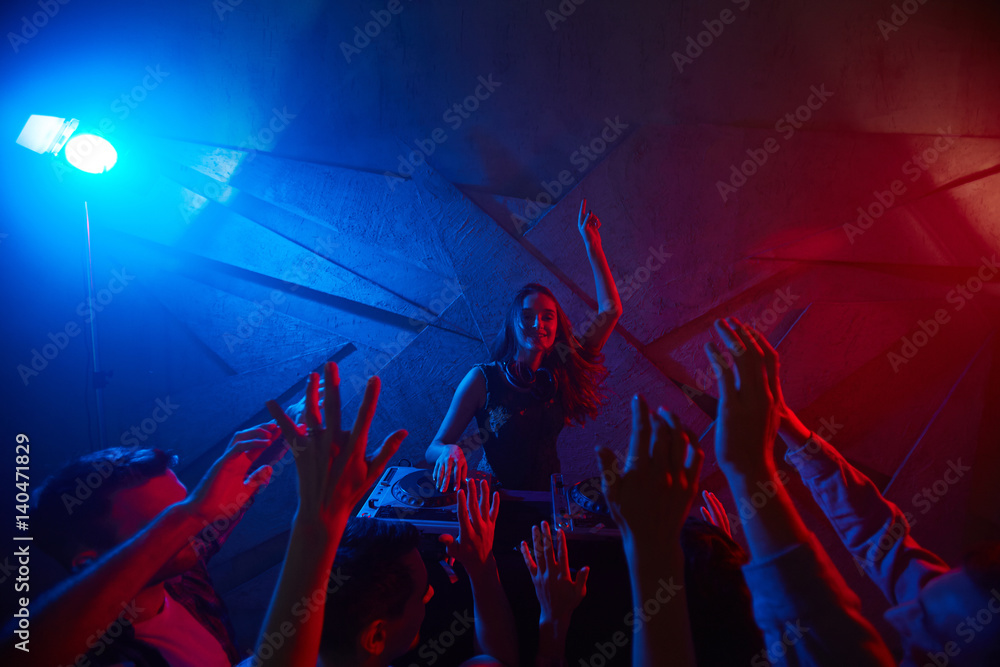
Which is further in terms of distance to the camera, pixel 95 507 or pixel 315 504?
pixel 95 507

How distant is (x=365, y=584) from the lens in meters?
1.07

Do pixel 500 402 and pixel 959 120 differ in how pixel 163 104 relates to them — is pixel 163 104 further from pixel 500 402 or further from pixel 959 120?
pixel 959 120

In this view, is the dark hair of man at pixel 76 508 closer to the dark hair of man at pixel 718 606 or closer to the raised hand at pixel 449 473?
the raised hand at pixel 449 473

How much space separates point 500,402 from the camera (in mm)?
2273

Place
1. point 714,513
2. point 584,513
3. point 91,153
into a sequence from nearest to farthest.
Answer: point 584,513 → point 714,513 → point 91,153

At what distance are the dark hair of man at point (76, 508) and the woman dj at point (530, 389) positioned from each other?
1.24 m

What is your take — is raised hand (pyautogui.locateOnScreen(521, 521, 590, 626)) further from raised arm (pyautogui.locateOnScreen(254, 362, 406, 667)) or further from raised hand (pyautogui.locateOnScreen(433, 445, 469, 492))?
raised arm (pyautogui.locateOnScreen(254, 362, 406, 667))

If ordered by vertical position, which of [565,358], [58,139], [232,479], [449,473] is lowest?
[232,479]

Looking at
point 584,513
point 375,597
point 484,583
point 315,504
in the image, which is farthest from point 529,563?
point 315,504

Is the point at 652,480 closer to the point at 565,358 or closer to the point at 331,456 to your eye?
the point at 331,456

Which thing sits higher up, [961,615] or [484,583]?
[484,583]

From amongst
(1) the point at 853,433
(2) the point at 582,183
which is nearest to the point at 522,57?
(2) the point at 582,183

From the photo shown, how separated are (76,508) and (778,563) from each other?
166 cm

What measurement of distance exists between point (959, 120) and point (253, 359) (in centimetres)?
468
